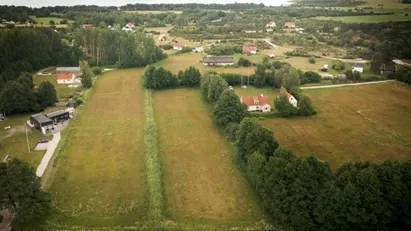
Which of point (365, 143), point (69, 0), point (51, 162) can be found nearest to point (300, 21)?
point (365, 143)

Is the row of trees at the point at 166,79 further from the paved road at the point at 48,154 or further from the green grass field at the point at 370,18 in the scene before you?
the green grass field at the point at 370,18

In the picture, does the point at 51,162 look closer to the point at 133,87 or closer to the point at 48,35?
the point at 133,87

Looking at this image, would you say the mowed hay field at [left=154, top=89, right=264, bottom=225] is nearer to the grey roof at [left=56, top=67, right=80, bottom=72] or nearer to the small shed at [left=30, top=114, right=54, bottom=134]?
the small shed at [left=30, top=114, right=54, bottom=134]

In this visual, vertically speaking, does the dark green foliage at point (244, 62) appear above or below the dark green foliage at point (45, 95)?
above

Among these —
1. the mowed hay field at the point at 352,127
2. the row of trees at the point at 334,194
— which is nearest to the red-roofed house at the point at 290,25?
the mowed hay field at the point at 352,127

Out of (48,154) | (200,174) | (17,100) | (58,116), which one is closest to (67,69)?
(17,100)
